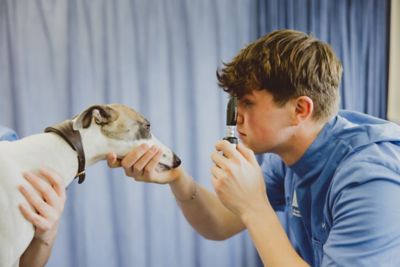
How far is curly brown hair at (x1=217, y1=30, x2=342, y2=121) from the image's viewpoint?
108 centimetres

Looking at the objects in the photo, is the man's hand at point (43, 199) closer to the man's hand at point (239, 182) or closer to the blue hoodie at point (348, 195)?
the man's hand at point (239, 182)

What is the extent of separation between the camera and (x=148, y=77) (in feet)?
7.77

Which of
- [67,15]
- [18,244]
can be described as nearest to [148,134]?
[18,244]

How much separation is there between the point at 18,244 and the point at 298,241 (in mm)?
807

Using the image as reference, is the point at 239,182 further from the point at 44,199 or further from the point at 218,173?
the point at 44,199

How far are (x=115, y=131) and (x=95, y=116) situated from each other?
0.08 m

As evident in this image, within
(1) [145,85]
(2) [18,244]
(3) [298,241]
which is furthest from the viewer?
(1) [145,85]

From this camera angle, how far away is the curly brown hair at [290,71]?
3.53 ft

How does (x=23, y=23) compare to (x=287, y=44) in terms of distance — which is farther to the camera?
(x=23, y=23)

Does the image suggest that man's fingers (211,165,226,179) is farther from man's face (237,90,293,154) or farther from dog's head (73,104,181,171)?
dog's head (73,104,181,171)

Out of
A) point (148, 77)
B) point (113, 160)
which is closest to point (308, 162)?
point (113, 160)

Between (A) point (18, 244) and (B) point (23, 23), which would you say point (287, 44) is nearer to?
(A) point (18, 244)

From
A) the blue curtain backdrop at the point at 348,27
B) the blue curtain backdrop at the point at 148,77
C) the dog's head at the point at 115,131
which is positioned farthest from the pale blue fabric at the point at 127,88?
the dog's head at the point at 115,131

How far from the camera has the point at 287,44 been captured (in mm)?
1105
